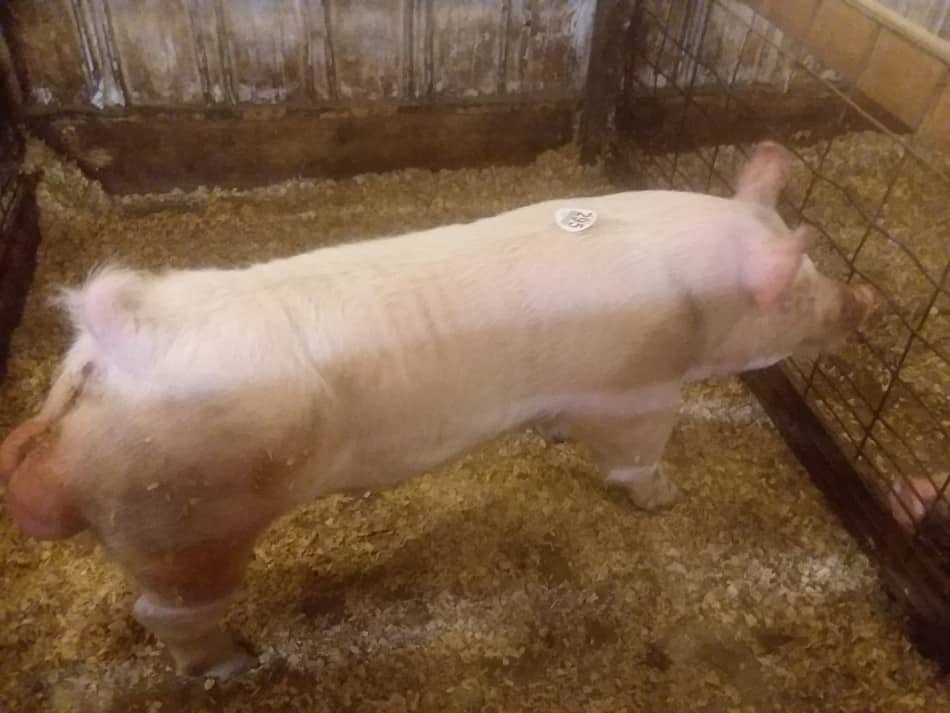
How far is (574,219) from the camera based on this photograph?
1.43 m

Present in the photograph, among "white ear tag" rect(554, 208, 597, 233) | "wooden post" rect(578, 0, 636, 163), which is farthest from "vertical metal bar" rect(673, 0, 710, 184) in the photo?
"white ear tag" rect(554, 208, 597, 233)

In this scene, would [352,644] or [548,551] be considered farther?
[548,551]

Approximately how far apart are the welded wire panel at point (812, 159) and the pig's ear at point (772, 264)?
584 millimetres

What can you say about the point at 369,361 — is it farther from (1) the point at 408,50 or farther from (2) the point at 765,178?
(1) the point at 408,50

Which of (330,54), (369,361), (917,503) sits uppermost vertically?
(369,361)

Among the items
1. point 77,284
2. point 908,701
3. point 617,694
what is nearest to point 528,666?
point 617,694

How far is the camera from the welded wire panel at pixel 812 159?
6.77ft

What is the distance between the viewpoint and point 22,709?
1457 millimetres

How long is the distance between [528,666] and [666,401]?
1.70 feet

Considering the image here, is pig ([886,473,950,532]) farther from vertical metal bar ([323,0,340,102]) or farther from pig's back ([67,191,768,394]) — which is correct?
vertical metal bar ([323,0,340,102])

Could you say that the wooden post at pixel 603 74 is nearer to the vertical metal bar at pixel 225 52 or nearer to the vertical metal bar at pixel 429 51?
the vertical metal bar at pixel 429 51

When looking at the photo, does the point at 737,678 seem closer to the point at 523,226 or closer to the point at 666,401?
the point at 666,401

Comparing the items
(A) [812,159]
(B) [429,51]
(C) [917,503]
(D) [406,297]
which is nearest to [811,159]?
(A) [812,159]

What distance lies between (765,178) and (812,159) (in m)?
1.24
